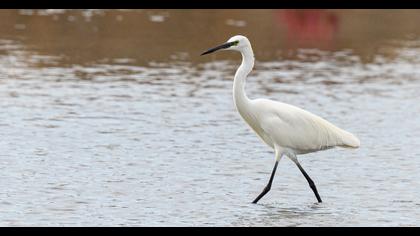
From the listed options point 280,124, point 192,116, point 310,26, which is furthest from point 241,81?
point 310,26

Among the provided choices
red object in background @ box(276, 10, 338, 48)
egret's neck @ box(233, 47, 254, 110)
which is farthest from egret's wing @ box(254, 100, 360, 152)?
red object in background @ box(276, 10, 338, 48)

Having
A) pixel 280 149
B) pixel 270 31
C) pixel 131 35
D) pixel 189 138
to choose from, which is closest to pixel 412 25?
pixel 270 31

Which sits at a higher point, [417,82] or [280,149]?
[280,149]

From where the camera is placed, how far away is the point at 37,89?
1700cm

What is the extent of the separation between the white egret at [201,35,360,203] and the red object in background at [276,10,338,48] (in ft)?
38.6

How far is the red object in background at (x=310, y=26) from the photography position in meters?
23.1

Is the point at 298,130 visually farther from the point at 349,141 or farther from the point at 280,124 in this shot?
the point at 349,141

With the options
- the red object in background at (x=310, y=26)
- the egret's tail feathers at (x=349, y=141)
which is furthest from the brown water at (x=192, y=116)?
the egret's tail feathers at (x=349, y=141)

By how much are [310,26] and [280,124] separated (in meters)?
14.5

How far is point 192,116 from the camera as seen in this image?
15.2 metres

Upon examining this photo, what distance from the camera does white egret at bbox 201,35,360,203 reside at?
10.7 metres
